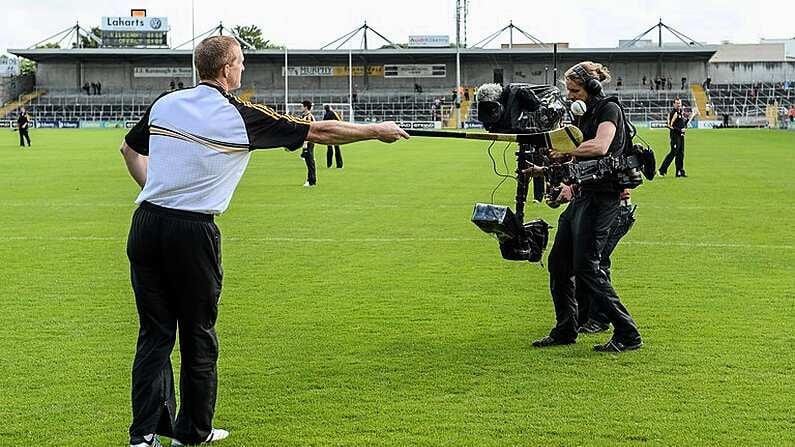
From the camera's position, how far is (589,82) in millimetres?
7633

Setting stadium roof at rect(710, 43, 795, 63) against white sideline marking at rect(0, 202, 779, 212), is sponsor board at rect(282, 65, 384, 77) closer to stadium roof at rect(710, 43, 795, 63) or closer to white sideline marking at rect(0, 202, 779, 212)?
stadium roof at rect(710, 43, 795, 63)

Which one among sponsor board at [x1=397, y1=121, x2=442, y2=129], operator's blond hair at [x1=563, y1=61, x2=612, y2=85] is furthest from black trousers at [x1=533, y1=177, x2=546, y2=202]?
sponsor board at [x1=397, y1=121, x2=442, y2=129]

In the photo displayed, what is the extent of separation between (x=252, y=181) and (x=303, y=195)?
4.47 metres

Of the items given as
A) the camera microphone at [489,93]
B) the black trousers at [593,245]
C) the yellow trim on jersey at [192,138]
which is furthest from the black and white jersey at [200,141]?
the black trousers at [593,245]

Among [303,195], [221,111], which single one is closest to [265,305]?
[221,111]

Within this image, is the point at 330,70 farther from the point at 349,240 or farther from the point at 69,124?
the point at 349,240

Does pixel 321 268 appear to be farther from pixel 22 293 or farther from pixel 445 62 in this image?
pixel 445 62

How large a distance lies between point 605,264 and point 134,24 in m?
95.8

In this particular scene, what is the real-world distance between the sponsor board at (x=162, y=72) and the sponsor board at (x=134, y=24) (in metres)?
4.00

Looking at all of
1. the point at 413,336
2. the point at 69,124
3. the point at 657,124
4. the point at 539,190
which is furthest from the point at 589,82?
the point at 69,124

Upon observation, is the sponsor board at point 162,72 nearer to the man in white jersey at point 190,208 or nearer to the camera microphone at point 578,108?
the camera microphone at point 578,108

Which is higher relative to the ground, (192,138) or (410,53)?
(410,53)

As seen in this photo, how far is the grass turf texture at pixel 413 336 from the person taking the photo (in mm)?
6191

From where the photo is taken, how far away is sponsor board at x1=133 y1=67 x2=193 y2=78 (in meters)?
97.3
